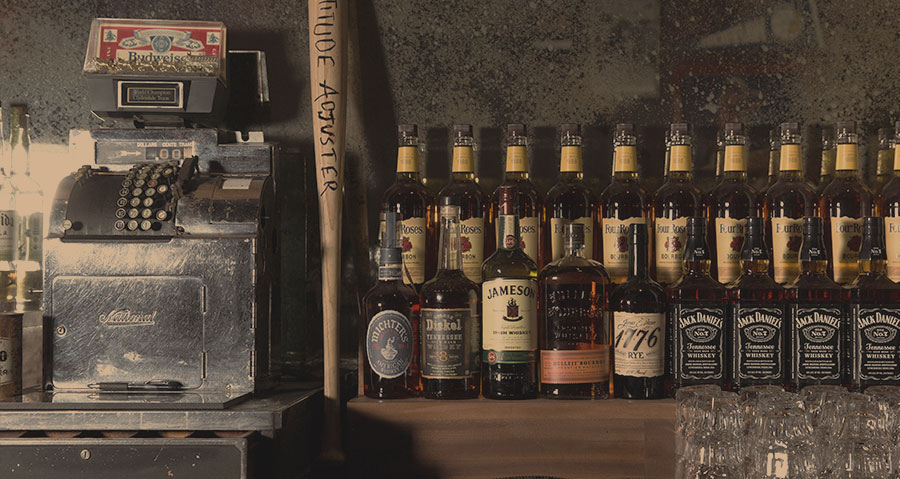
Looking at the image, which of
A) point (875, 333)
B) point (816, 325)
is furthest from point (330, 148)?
point (875, 333)

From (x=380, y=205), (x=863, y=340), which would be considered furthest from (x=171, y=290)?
(x=863, y=340)

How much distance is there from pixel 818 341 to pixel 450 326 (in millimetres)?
863

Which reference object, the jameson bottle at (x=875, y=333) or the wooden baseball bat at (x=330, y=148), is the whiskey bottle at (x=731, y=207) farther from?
the wooden baseball bat at (x=330, y=148)

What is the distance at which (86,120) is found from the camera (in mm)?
2230

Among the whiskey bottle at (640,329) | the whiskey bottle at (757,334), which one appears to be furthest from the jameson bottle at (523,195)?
the whiskey bottle at (757,334)

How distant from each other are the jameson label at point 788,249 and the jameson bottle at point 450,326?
2.48ft

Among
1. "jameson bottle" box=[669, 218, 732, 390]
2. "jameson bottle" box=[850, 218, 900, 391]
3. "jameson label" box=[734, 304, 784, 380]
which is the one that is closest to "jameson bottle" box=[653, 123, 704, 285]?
"jameson bottle" box=[669, 218, 732, 390]

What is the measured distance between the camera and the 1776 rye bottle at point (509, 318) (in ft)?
5.99

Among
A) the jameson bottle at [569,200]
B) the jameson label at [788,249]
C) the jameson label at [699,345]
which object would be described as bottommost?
the jameson label at [699,345]

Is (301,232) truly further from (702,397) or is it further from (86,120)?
(702,397)

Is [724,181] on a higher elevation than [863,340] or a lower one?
higher

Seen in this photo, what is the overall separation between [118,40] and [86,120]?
32cm

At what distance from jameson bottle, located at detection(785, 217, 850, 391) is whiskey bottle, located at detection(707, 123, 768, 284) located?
0.51 ft

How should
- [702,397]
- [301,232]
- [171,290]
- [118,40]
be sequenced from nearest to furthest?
[702,397] < [171,290] < [118,40] < [301,232]
